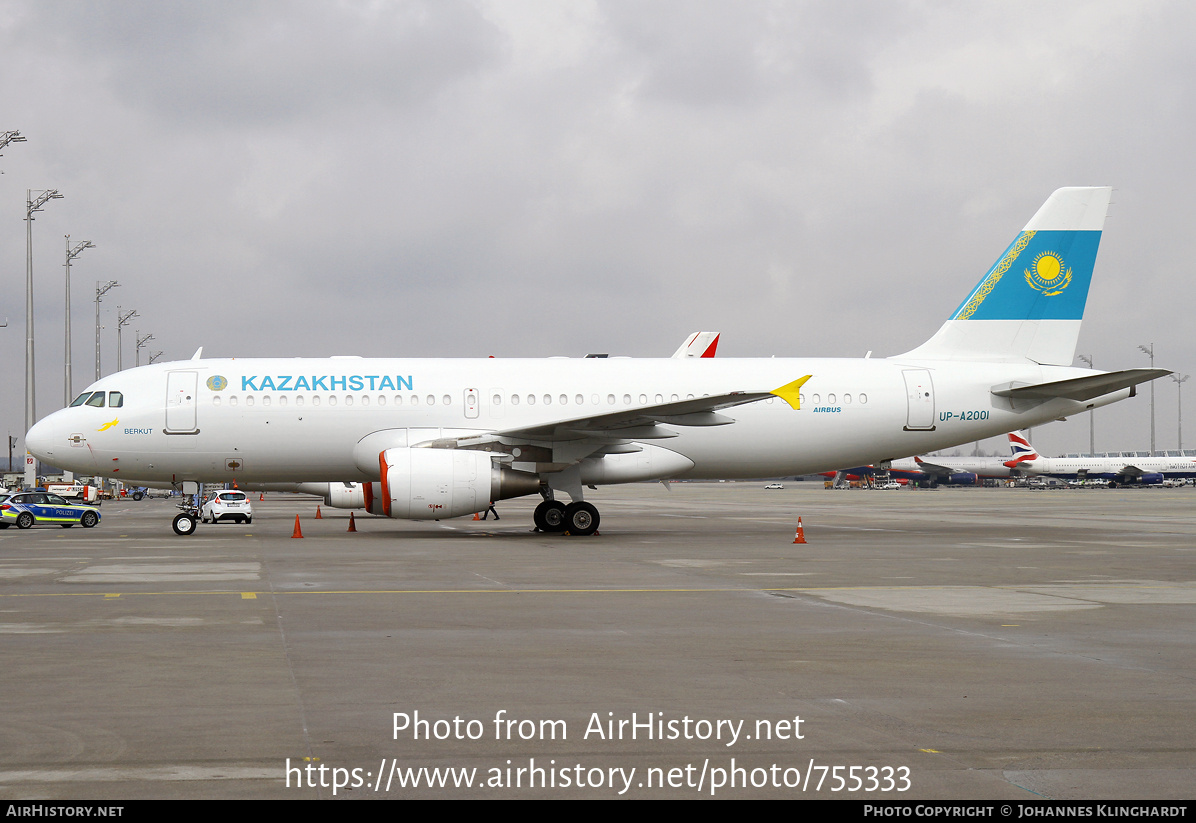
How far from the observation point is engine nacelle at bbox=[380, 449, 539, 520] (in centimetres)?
2197

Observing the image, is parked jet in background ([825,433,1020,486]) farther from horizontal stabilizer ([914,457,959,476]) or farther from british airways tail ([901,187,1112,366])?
british airways tail ([901,187,1112,366])

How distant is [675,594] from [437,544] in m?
9.69

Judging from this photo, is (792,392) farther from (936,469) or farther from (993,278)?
(936,469)

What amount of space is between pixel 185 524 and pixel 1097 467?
4294 inches

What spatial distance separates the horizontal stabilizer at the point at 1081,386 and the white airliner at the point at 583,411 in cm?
7

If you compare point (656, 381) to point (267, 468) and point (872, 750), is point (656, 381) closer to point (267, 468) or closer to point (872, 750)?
point (267, 468)

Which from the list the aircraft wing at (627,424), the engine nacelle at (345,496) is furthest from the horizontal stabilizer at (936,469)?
the aircraft wing at (627,424)

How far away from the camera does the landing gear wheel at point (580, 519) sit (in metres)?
24.5

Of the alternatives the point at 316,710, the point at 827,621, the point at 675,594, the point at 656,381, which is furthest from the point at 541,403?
the point at 316,710

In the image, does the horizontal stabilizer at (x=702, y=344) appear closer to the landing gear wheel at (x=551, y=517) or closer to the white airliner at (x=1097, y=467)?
the landing gear wheel at (x=551, y=517)

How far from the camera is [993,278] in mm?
27578

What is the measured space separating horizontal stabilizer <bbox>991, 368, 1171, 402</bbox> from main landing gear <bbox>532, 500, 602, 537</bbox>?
1049 centimetres

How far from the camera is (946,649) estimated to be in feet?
30.6

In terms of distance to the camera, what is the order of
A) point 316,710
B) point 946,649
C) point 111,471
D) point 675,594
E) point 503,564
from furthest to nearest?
point 111,471 < point 503,564 < point 675,594 < point 946,649 < point 316,710
